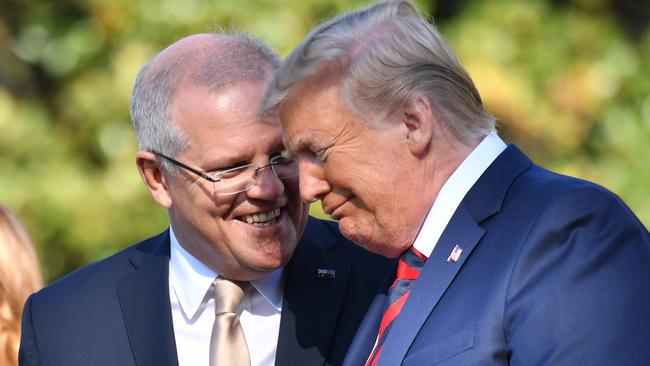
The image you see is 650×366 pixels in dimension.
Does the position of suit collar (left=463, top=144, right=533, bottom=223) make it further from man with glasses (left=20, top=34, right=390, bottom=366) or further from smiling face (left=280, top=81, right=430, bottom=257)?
man with glasses (left=20, top=34, right=390, bottom=366)

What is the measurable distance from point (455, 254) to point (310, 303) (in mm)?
965

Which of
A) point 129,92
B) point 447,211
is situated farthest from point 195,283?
point 129,92

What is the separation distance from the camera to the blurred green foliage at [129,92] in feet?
20.7

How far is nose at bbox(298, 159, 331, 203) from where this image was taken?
2625 millimetres

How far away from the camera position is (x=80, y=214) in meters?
6.52

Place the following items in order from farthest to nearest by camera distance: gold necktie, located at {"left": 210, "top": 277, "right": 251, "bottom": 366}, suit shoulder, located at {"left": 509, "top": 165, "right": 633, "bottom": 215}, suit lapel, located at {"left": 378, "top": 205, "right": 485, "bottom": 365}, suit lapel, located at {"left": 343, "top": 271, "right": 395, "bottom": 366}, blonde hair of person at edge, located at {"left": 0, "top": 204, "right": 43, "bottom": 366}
→ blonde hair of person at edge, located at {"left": 0, "top": 204, "right": 43, "bottom": 366}
gold necktie, located at {"left": 210, "top": 277, "right": 251, "bottom": 366}
suit lapel, located at {"left": 343, "top": 271, "right": 395, "bottom": 366}
suit lapel, located at {"left": 378, "top": 205, "right": 485, "bottom": 365}
suit shoulder, located at {"left": 509, "top": 165, "right": 633, "bottom": 215}

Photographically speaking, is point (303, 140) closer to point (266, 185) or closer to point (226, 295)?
point (266, 185)

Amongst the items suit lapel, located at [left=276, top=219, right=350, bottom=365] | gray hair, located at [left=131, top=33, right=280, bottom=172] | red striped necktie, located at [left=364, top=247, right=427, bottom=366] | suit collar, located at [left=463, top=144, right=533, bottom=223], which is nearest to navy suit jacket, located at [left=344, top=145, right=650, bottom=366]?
suit collar, located at [left=463, top=144, right=533, bottom=223]

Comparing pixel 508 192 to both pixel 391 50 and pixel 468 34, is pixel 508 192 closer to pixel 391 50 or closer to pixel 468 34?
pixel 391 50

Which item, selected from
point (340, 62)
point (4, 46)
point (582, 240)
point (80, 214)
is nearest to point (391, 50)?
point (340, 62)

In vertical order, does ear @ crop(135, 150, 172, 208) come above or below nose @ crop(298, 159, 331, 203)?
below

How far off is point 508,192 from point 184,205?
120 centimetres

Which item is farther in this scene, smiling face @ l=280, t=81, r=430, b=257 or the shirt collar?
the shirt collar

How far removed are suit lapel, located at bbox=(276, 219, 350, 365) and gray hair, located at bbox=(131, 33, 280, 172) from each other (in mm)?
497
